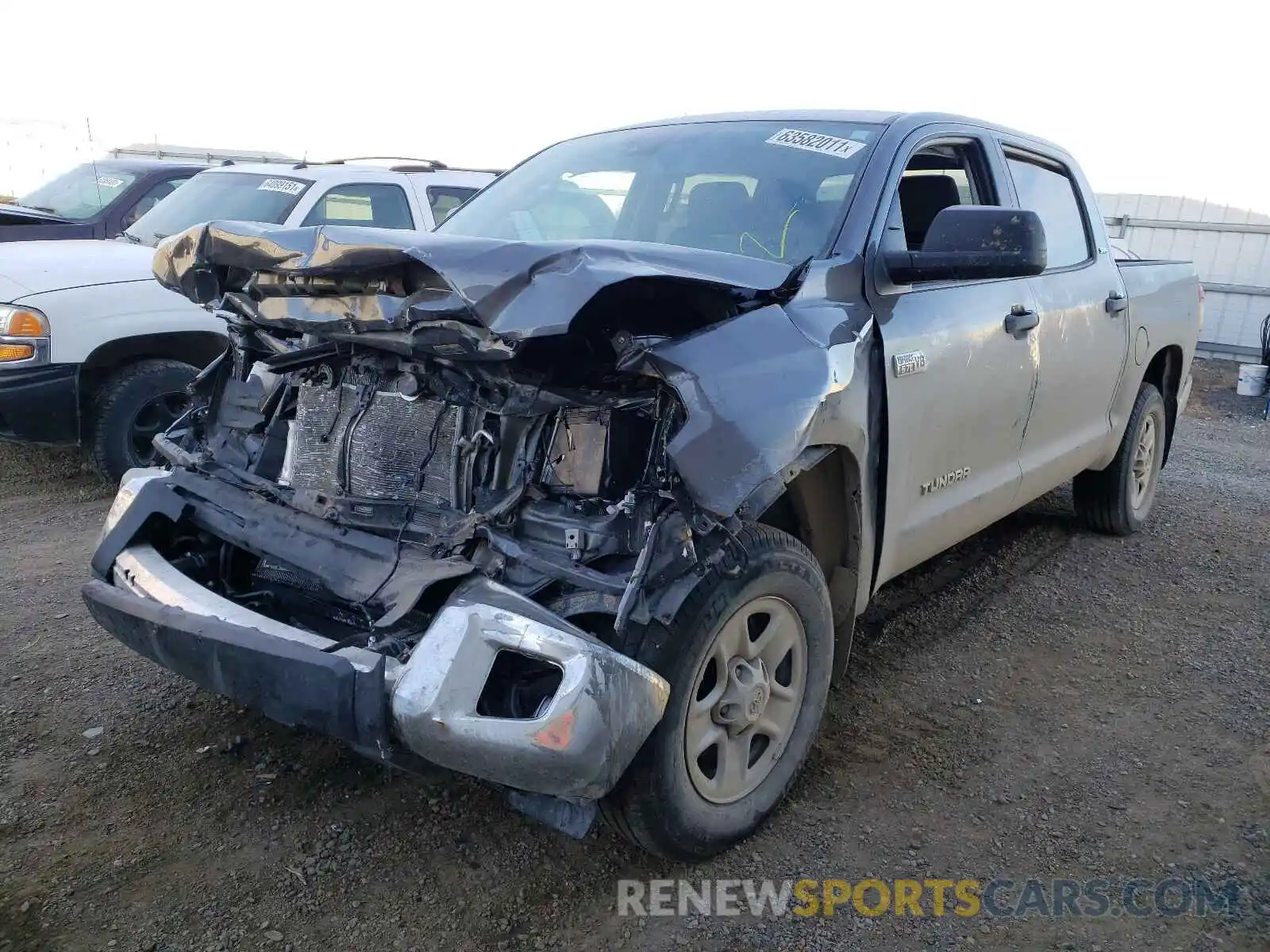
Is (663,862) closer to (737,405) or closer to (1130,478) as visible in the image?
(737,405)

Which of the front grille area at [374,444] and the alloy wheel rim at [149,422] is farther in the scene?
the alloy wheel rim at [149,422]

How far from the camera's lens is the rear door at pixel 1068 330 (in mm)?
3850

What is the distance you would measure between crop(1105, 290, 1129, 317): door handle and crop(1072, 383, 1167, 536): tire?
744 mm

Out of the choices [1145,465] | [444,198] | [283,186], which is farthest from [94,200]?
[1145,465]

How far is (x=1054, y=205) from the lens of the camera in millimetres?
4273

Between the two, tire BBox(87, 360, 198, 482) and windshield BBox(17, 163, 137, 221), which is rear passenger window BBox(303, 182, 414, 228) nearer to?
tire BBox(87, 360, 198, 482)

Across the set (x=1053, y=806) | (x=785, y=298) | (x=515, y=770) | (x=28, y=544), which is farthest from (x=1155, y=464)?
(x=28, y=544)

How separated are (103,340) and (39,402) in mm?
446

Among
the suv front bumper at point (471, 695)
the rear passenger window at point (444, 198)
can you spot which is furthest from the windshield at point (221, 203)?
the suv front bumper at point (471, 695)

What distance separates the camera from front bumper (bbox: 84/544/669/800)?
2045mm

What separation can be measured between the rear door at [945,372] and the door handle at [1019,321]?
0.02 meters

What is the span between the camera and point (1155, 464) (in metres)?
5.61

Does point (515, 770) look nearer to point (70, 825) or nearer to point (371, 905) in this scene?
point (371, 905)

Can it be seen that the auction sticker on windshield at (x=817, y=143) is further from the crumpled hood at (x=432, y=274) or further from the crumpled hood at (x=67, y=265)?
the crumpled hood at (x=67, y=265)
